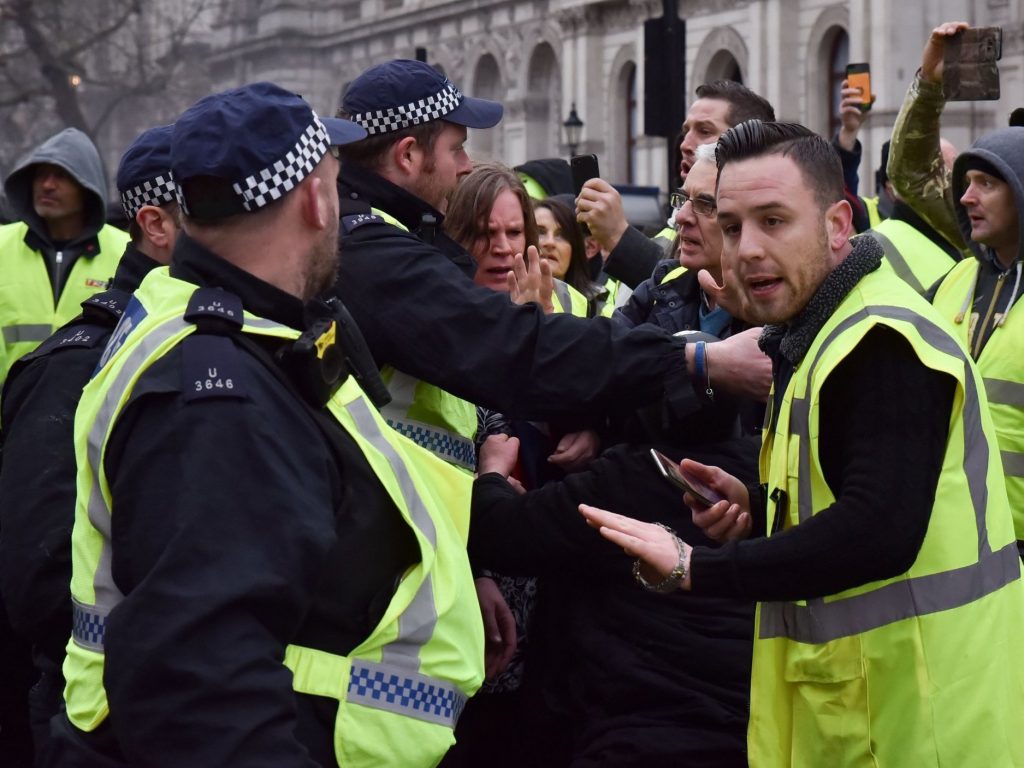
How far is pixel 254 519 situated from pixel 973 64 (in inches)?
159

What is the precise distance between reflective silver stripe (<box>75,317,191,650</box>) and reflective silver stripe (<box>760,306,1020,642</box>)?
1.29 metres

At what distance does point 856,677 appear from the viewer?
3086 mm

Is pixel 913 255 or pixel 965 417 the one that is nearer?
pixel 965 417

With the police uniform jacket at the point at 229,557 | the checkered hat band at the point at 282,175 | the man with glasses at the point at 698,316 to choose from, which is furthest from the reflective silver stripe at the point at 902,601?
the checkered hat band at the point at 282,175

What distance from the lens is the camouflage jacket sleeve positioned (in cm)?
620

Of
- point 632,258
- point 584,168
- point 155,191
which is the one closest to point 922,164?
point 632,258

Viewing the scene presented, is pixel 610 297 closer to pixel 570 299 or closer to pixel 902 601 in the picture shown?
pixel 570 299

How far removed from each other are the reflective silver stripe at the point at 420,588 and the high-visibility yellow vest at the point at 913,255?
4668mm

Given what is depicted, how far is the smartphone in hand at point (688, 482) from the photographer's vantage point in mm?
3469

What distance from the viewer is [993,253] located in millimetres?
5578

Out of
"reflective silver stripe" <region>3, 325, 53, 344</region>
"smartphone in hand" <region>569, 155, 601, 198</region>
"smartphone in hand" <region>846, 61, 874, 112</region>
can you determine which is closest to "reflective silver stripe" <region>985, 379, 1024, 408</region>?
"smartphone in hand" <region>569, 155, 601, 198</region>

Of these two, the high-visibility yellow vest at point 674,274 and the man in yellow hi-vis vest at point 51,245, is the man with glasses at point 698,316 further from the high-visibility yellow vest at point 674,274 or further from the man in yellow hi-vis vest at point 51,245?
the man in yellow hi-vis vest at point 51,245

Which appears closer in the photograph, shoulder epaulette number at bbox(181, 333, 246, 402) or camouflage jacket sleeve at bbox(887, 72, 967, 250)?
shoulder epaulette number at bbox(181, 333, 246, 402)

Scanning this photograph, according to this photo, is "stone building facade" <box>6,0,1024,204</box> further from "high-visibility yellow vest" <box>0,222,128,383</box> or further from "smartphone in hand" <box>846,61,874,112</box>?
"high-visibility yellow vest" <box>0,222,128,383</box>
